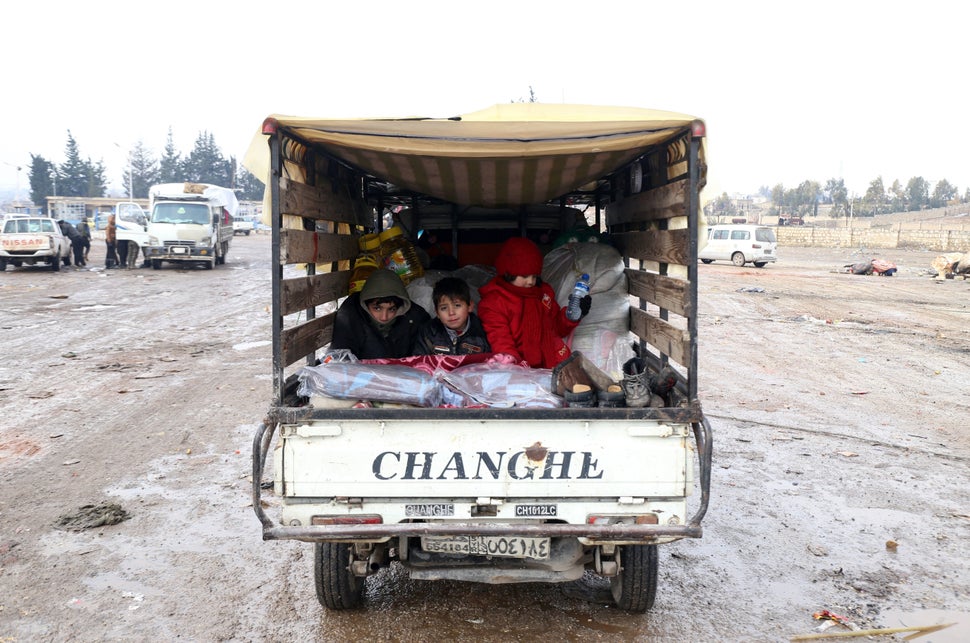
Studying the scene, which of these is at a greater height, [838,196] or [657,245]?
[838,196]

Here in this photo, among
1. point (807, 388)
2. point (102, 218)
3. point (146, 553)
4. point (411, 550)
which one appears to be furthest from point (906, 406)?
point (102, 218)

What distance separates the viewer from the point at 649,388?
3719 millimetres

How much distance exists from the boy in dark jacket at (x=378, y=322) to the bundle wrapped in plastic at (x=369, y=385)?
798 millimetres

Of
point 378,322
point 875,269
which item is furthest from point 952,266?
point 378,322

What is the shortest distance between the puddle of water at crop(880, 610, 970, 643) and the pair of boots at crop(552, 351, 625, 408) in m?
1.76

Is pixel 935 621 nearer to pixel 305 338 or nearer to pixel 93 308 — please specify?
pixel 305 338

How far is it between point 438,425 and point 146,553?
234 cm

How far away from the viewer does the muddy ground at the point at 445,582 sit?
377 centimetres

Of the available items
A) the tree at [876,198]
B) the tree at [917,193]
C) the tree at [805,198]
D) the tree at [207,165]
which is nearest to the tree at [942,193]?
the tree at [917,193]

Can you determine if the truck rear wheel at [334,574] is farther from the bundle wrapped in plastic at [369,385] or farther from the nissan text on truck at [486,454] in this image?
the bundle wrapped in plastic at [369,385]

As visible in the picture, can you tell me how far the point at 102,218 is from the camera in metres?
59.2

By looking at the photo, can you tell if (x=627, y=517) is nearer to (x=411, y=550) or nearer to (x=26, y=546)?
(x=411, y=550)

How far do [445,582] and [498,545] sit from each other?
1.01 meters

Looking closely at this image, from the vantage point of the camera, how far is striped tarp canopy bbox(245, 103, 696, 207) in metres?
3.27
